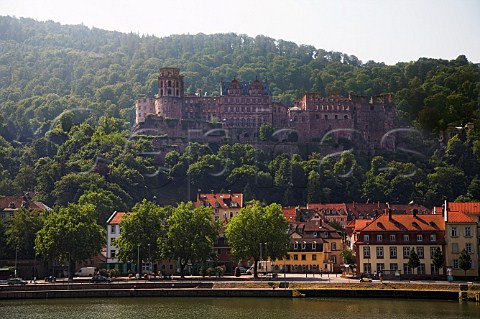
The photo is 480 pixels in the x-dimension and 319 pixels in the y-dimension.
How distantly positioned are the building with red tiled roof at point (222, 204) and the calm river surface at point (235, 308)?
1801 inches

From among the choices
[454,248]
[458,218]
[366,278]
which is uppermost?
[458,218]

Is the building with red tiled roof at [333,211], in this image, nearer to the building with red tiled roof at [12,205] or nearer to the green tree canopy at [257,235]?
the building with red tiled roof at [12,205]

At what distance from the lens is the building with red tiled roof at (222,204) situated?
4815 inches

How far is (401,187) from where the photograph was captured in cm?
15200

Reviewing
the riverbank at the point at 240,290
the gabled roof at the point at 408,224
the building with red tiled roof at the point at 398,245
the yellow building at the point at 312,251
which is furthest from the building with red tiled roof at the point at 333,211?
the riverbank at the point at 240,290

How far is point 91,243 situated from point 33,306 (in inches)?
846

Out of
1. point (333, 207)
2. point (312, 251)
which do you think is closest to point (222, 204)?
point (333, 207)

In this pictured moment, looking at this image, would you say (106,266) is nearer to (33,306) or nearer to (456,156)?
(33,306)

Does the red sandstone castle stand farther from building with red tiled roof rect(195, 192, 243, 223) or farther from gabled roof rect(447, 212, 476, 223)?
gabled roof rect(447, 212, 476, 223)

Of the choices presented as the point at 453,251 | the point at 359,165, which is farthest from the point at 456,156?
the point at 453,251

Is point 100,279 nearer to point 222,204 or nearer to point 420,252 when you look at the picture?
point 420,252

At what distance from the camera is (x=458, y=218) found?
85.8 meters

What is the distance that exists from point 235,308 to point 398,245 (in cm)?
2244

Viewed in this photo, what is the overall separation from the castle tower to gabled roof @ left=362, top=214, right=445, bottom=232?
3372 inches
